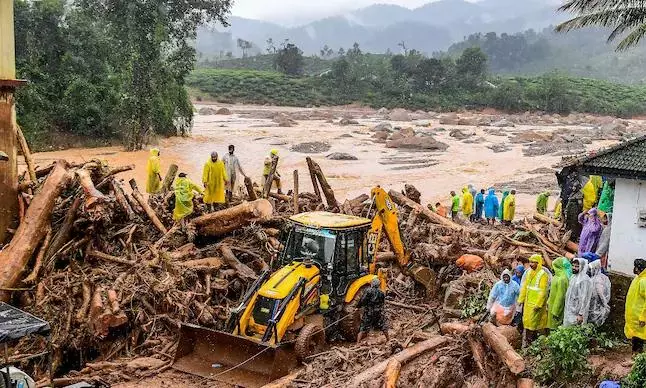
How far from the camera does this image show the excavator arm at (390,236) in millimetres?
13070

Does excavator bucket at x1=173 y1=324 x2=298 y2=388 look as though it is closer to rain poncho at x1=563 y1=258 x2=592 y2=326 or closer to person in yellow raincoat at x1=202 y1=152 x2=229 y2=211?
rain poncho at x1=563 y1=258 x2=592 y2=326

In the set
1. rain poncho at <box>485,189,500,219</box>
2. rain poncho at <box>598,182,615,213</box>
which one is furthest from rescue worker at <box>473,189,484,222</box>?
rain poncho at <box>598,182,615,213</box>

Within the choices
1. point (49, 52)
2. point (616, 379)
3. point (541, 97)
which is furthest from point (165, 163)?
point (541, 97)

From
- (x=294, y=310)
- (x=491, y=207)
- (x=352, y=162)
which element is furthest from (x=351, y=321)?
(x=352, y=162)

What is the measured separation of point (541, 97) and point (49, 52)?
2571 inches

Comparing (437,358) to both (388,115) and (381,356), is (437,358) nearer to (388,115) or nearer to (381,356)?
(381,356)

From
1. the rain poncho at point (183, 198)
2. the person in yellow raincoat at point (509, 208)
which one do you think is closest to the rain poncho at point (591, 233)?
the person in yellow raincoat at point (509, 208)

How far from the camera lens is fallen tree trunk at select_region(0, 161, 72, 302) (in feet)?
39.2

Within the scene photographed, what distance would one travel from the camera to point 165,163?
3809cm

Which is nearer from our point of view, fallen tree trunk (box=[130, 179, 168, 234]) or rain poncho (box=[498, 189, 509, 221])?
fallen tree trunk (box=[130, 179, 168, 234])

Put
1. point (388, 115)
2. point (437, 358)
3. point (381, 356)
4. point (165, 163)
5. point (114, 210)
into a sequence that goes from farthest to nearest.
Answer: point (388, 115), point (165, 163), point (114, 210), point (381, 356), point (437, 358)

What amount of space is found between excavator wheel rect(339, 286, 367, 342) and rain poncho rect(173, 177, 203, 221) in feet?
16.2

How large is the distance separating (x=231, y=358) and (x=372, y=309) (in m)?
2.74

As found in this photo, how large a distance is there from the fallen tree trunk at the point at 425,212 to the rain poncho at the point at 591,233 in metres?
3.82
